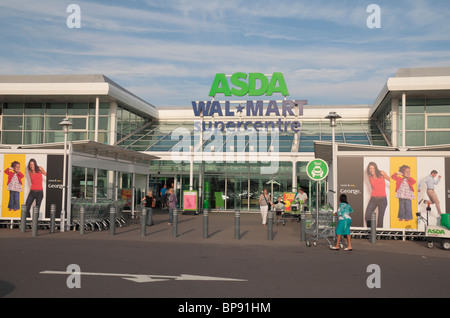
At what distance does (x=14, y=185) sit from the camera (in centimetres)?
1762

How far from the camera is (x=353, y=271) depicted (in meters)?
9.53

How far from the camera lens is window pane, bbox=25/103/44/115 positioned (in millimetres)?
31359

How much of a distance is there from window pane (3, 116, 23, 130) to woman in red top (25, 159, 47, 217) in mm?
15353

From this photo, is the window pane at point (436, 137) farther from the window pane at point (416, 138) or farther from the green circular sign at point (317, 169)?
the green circular sign at point (317, 169)

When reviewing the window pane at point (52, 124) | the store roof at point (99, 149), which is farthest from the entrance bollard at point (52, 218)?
the window pane at point (52, 124)

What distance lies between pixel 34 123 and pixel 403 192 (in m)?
24.8

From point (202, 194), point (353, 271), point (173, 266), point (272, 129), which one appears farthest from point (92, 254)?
point (272, 129)

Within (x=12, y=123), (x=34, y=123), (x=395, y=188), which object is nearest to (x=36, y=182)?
(x=395, y=188)

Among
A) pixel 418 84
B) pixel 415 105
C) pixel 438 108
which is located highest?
pixel 418 84

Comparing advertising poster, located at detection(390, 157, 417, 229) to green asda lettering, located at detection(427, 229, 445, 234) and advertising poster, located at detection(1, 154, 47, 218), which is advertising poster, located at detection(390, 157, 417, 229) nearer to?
green asda lettering, located at detection(427, 229, 445, 234)

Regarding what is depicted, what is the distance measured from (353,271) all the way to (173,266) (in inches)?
149

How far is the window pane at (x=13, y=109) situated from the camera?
31500 mm

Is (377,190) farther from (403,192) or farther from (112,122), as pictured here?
(112,122)
